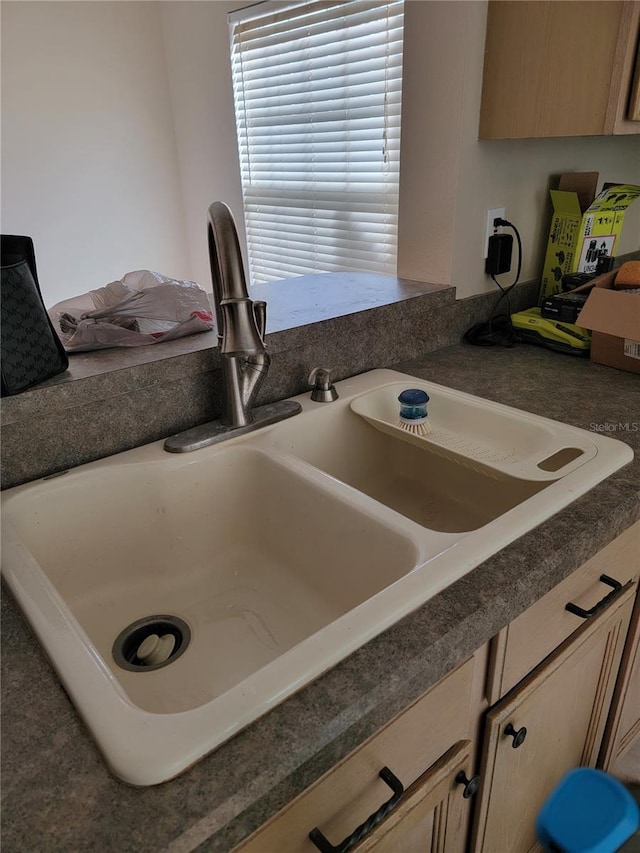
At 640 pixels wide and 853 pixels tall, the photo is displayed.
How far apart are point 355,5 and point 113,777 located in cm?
211

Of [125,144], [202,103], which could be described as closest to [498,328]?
[202,103]

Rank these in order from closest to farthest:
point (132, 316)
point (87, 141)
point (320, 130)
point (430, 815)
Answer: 1. point (430, 815)
2. point (132, 316)
3. point (320, 130)
4. point (87, 141)

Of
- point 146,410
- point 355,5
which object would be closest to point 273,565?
point 146,410

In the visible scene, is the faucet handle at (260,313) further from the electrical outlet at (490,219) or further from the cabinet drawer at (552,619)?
the electrical outlet at (490,219)

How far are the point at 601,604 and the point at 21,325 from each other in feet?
3.00

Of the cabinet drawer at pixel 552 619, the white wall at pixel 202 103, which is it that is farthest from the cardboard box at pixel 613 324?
the white wall at pixel 202 103

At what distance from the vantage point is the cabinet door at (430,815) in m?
0.65

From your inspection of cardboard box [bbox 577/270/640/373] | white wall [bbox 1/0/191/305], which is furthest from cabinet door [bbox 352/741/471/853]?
white wall [bbox 1/0/191/305]

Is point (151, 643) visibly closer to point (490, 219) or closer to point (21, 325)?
point (21, 325)

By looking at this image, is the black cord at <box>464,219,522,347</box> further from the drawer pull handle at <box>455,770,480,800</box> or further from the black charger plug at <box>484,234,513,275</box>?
the drawer pull handle at <box>455,770,480,800</box>

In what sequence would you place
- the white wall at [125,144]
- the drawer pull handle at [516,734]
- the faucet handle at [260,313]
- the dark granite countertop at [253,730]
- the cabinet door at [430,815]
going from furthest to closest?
the white wall at [125,144]
the faucet handle at [260,313]
the drawer pull handle at [516,734]
the cabinet door at [430,815]
the dark granite countertop at [253,730]

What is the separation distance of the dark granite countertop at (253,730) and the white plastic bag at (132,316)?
0.48 meters

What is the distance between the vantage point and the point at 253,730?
498mm

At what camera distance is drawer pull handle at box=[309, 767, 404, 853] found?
56 centimetres
